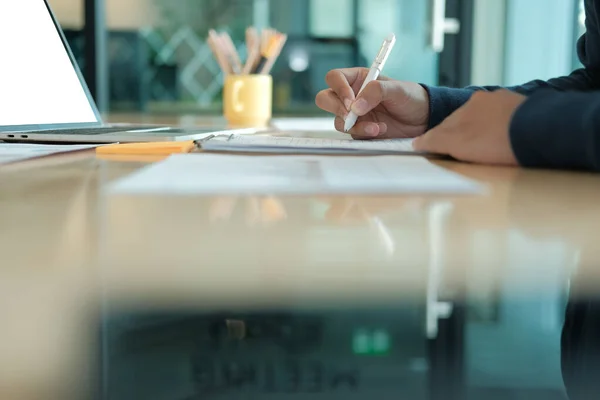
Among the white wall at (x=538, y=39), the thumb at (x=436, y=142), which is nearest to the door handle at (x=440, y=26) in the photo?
the white wall at (x=538, y=39)

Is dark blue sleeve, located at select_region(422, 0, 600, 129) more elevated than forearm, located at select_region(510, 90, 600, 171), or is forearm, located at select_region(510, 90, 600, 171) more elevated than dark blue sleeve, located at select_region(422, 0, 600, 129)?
dark blue sleeve, located at select_region(422, 0, 600, 129)

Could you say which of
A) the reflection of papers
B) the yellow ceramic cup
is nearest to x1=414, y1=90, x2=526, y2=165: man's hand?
the reflection of papers

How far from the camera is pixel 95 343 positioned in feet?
0.53

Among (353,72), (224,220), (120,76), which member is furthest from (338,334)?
(120,76)

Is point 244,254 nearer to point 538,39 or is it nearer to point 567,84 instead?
point 567,84

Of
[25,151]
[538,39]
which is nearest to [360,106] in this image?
[25,151]

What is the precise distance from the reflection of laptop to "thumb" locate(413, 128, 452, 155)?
0.29 metres

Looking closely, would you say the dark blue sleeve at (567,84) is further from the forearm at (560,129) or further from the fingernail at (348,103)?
the forearm at (560,129)

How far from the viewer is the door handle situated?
10.1 feet

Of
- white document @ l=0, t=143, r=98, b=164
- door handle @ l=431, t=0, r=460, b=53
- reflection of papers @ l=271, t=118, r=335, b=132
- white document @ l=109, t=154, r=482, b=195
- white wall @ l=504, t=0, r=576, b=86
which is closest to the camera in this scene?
white document @ l=109, t=154, r=482, b=195

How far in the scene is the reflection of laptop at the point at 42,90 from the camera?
812 millimetres

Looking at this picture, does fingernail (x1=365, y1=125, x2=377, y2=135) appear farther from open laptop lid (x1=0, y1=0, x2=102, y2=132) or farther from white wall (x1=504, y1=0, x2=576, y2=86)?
white wall (x1=504, y1=0, x2=576, y2=86)

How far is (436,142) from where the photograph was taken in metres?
0.62

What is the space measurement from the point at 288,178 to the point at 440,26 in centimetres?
285
